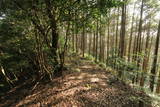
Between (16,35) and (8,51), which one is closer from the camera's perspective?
(16,35)

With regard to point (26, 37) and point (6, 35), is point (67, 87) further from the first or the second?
point (6, 35)

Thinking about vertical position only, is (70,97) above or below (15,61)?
below

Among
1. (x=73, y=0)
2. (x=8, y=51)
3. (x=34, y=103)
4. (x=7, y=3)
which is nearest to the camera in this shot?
(x=7, y=3)

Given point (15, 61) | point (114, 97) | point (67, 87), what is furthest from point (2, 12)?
point (114, 97)

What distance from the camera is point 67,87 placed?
13.4 ft

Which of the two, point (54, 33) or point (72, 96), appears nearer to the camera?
point (72, 96)

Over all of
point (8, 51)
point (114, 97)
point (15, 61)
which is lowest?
point (114, 97)

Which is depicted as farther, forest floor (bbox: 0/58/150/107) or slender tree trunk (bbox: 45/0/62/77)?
forest floor (bbox: 0/58/150/107)

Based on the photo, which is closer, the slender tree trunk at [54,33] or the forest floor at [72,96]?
the slender tree trunk at [54,33]

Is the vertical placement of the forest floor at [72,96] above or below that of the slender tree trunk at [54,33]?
below

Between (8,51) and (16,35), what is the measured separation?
4.64 ft

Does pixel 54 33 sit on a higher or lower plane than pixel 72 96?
higher

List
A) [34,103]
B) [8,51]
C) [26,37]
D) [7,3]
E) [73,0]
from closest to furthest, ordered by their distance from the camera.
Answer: [7,3], [73,0], [34,103], [26,37], [8,51]

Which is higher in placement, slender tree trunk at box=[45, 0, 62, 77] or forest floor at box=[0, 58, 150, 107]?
slender tree trunk at box=[45, 0, 62, 77]
